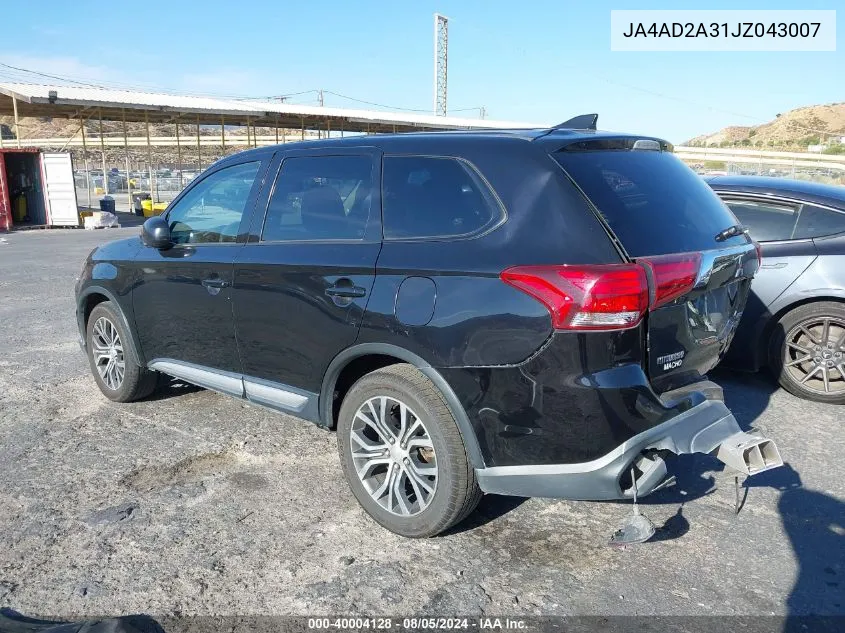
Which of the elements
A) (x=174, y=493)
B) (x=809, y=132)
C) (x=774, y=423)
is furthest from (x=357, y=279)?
(x=809, y=132)

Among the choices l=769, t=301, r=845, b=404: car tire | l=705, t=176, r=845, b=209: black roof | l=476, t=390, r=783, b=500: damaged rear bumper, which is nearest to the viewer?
l=476, t=390, r=783, b=500: damaged rear bumper

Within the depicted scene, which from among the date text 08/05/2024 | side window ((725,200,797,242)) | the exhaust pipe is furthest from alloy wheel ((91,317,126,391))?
side window ((725,200,797,242))

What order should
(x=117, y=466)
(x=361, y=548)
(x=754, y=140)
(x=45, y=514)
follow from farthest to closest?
(x=754, y=140)
(x=117, y=466)
(x=45, y=514)
(x=361, y=548)

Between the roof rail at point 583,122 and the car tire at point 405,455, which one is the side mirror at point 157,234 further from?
the roof rail at point 583,122

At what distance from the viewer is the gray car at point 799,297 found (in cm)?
486

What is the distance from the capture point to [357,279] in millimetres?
3236

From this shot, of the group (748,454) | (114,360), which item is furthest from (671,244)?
(114,360)

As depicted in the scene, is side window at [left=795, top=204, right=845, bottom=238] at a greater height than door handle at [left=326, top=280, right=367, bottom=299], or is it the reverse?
side window at [left=795, top=204, right=845, bottom=238]

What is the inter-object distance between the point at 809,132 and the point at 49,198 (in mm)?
93423

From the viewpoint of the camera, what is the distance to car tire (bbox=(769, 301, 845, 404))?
15.9 ft

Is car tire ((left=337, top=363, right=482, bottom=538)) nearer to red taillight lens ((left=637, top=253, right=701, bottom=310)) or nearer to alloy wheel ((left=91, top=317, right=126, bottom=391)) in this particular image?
red taillight lens ((left=637, top=253, right=701, bottom=310))

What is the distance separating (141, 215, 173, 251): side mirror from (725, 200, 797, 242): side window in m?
4.20

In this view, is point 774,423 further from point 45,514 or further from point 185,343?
point 45,514

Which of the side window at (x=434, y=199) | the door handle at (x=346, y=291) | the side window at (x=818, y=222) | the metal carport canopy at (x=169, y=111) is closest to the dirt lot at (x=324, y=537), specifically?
the door handle at (x=346, y=291)
